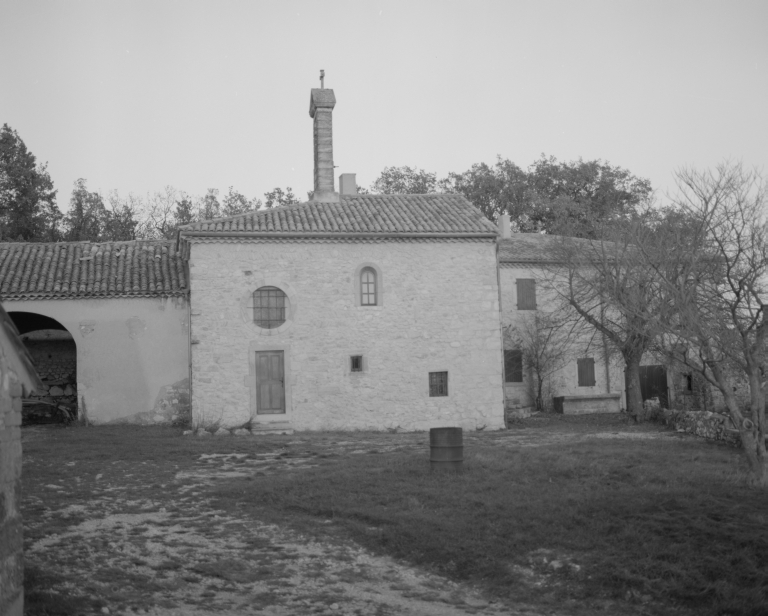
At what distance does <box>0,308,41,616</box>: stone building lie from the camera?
Answer: 7.09 m

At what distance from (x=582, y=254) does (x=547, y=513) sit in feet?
50.3

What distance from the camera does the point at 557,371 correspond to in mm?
30453

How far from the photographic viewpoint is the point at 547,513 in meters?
11.4

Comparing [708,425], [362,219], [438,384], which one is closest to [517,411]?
[438,384]

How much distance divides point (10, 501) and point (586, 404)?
24.3 metres

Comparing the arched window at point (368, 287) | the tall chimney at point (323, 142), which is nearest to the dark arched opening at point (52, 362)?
the tall chimney at point (323, 142)

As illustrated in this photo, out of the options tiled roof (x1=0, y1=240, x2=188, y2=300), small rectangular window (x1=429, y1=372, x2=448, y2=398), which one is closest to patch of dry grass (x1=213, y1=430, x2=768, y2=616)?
small rectangular window (x1=429, y1=372, x2=448, y2=398)

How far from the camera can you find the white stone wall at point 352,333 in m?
21.8

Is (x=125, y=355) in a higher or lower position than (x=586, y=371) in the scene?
higher

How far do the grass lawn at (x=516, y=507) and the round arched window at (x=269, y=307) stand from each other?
165 inches

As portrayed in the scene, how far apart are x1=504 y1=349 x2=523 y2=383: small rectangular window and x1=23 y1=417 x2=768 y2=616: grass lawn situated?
11.1 metres

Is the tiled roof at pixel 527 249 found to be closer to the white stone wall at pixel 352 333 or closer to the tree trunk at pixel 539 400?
the tree trunk at pixel 539 400

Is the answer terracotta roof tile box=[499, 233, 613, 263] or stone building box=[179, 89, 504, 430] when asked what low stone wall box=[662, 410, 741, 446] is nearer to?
stone building box=[179, 89, 504, 430]

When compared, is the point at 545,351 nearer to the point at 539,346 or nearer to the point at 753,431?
the point at 539,346
